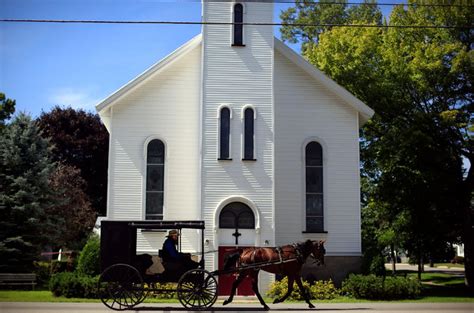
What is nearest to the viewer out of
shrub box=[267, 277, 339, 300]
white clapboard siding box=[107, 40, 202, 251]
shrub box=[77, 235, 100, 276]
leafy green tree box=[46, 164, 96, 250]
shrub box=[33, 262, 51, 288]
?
shrub box=[267, 277, 339, 300]

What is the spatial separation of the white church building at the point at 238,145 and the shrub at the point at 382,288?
2327mm

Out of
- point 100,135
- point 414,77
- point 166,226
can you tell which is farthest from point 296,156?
point 100,135

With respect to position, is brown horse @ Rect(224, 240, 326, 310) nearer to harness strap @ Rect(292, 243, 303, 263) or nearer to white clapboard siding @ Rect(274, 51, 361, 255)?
harness strap @ Rect(292, 243, 303, 263)

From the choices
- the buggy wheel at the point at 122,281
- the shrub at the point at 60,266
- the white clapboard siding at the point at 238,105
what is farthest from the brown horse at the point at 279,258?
the shrub at the point at 60,266

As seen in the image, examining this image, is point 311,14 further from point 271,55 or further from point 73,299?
point 73,299

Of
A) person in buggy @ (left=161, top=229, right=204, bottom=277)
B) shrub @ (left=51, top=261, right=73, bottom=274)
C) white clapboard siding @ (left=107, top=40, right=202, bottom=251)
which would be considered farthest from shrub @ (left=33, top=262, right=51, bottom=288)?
person in buggy @ (left=161, top=229, right=204, bottom=277)

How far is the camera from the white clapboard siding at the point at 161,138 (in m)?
26.1

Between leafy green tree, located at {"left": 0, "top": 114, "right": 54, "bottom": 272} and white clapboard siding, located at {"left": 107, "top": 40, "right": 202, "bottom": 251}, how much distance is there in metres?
8.42

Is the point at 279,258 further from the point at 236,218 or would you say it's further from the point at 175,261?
the point at 236,218

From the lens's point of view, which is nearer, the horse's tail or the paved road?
the paved road

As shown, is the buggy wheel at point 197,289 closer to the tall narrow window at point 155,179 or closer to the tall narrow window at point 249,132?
the tall narrow window at point 155,179

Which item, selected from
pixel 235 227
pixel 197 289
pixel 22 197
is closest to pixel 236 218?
pixel 235 227

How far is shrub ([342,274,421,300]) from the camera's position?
77.2ft

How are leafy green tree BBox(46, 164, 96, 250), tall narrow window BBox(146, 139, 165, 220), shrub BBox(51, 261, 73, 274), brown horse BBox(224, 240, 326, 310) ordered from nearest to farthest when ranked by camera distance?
brown horse BBox(224, 240, 326, 310)
tall narrow window BBox(146, 139, 165, 220)
shrub BBox(51, 261, 73, 274)
leafy green tree BBox(46, 164, 96, 250)
